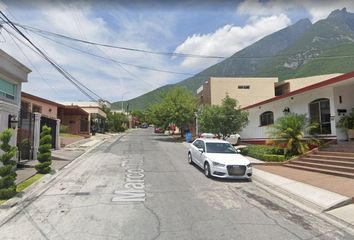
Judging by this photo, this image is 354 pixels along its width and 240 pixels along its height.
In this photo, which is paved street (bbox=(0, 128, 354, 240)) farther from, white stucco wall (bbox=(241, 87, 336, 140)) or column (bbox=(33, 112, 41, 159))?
white stucco wall (bbox=(241, 87, 336, 140))

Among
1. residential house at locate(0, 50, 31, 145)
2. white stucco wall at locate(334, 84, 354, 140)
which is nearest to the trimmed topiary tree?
residential house at locate(0, 50, 31, 145)

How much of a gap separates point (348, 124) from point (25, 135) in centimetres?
1625

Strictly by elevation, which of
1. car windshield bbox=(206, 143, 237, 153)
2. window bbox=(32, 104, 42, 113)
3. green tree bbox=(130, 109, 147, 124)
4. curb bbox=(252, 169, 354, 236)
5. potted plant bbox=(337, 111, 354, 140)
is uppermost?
green tree bbox=(130, 109, 147, 124)

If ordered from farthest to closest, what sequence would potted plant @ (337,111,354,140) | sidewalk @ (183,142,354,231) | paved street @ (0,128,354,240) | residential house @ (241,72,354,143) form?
residential house @ (241,72,354,143), potted plant @ (337,111,354,140), sidewalk @ (183,142,354,231), paved street @ (0,128,354,240)

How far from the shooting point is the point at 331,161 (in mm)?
13914

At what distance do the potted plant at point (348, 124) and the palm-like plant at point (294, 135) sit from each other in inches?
48.3

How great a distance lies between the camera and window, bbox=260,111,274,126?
24972 mm

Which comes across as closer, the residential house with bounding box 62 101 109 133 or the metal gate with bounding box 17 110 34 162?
the metal gate with bounding box 17 110 34 162

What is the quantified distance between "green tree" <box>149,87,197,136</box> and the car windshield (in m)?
23.5

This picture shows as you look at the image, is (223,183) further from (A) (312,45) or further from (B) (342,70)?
(A) (312,45)

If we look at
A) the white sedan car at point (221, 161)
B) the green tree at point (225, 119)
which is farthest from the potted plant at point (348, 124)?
the green tree at point (225, 119)

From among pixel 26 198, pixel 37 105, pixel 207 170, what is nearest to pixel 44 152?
pixel 26 198

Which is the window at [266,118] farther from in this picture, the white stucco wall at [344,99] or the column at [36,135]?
the column at [36,135]

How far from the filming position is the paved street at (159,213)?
252 inches
